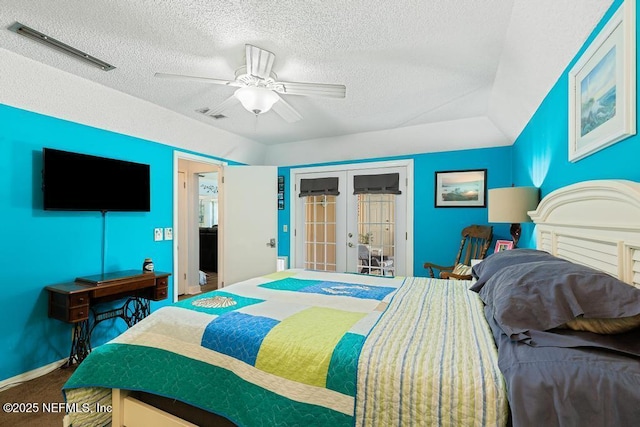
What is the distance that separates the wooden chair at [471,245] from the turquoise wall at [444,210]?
0.43 feet

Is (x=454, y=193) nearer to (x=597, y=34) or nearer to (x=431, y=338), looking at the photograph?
(x=597, y=34)

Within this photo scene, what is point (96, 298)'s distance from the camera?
266cm

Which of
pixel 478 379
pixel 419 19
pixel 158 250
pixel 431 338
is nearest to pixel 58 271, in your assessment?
pixel 158 250

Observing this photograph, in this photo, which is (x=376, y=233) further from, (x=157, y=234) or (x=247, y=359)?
(x=247, y=359)

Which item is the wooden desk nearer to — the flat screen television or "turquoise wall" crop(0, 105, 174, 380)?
"turquoise wall" crop(0, 105, 174, 380)

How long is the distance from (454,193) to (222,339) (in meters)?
3.47

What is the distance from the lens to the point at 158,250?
3561mm

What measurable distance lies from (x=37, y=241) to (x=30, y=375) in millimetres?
1097

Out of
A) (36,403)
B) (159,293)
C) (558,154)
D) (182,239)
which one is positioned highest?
(558,154)

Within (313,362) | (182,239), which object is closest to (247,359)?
(313,362)

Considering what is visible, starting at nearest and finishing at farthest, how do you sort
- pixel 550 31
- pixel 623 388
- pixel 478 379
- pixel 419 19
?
pixel 623 388, pixel 478 379, pixel 550 31, pixel 419 19

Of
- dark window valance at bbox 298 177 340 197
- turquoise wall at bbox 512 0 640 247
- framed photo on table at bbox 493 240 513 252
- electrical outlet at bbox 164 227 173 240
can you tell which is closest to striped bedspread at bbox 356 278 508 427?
turquoise wall at bbox 512 0 640 247

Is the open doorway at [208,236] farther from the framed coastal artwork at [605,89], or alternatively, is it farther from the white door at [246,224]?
the framed coastal artwork at [605,89]

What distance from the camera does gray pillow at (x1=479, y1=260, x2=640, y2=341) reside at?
920 millimetres
